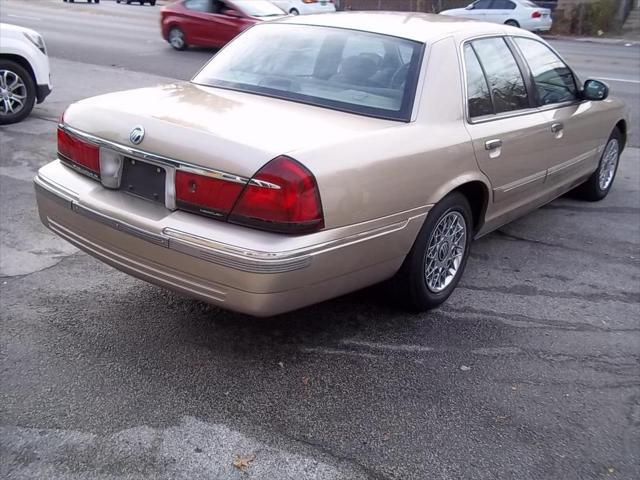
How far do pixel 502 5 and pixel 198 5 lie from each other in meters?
13.6

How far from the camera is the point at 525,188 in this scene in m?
5.10

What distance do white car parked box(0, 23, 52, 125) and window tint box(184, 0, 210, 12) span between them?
947 centimetres

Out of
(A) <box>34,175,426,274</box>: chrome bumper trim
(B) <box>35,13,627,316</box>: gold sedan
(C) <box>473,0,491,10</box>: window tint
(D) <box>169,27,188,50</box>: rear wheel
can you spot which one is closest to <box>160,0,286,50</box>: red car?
(D) <box>169,27,188,50</box>: rear wheel

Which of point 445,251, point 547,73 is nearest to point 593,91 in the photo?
point 547,73

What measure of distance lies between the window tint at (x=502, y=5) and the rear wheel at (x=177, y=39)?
13.9 meters

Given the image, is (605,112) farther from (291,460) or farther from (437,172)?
(291,460)

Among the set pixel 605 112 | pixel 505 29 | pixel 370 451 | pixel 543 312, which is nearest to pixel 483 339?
pixel 543 312

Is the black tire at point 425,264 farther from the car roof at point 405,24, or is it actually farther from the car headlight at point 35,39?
the car headlight at point 35,39

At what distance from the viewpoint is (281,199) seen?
3.24 meters

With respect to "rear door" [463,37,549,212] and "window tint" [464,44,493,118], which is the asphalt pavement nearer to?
"rear door" [463,37,549,212]

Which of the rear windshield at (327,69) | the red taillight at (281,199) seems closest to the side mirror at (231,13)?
the rear windshield at (327,69)

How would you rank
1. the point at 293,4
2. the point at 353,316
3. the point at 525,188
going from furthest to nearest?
the point at 293,4 → the point at 525,188 → the point at 353,316

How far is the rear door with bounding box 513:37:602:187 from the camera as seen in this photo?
5297 mm

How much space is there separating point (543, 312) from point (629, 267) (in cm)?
124
